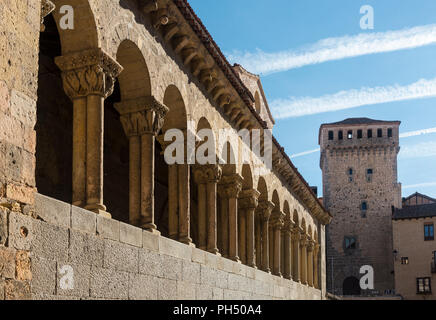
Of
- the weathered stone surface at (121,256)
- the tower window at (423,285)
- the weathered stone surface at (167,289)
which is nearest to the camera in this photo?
the weathered stone surface at (121,256)

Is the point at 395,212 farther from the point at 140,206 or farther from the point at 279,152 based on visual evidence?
the point at 140,206

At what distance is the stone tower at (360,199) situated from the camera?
5481 centimetres

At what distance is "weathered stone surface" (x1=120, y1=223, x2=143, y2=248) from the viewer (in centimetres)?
852

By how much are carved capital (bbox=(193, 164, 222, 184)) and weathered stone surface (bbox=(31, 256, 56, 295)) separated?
22.9 feet

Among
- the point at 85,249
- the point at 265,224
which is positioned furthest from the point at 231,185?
the point at 85,249

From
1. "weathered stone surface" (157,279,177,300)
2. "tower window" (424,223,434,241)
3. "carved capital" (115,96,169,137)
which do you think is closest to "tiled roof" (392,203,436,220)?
"tower window" (424,223,434,241)

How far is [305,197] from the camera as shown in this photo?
26.6 m

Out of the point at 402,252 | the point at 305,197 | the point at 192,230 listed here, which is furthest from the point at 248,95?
the point at 402,252

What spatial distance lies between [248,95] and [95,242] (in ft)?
28.2

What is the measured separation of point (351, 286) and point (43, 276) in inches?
2033

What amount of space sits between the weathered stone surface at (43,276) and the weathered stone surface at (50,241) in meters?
0.06

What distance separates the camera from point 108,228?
26.6 ft

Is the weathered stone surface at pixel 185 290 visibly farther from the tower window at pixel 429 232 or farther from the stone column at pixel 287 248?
the tower window at pixel 429 232

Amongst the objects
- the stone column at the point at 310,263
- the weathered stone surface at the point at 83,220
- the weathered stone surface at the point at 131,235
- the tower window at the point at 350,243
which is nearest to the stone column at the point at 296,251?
Result: the stone column at the point at 310,263
